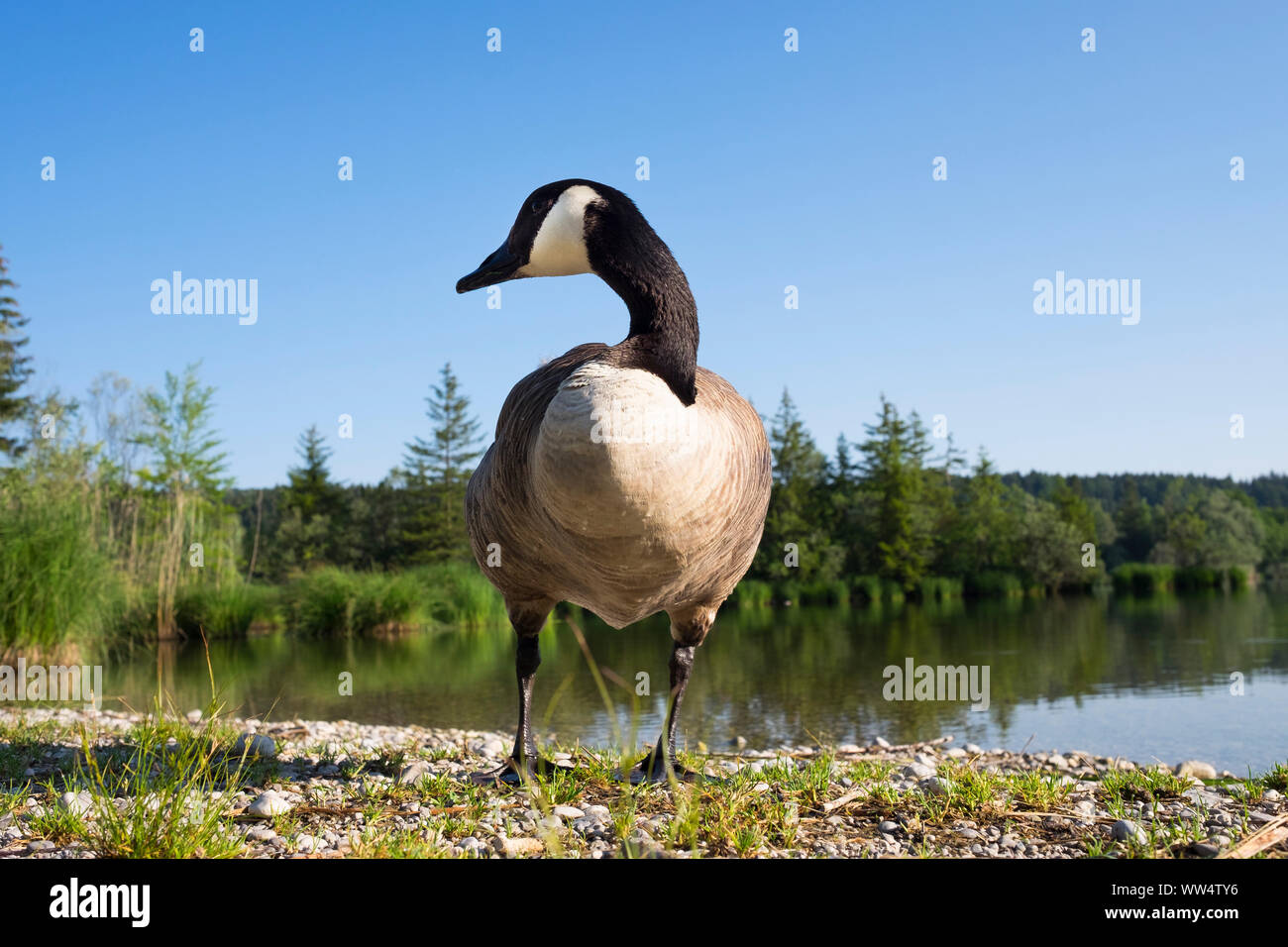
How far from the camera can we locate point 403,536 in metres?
52.8

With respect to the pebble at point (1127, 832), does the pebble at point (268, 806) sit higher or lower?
higher

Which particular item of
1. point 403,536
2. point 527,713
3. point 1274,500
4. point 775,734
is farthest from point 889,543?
point 1274,500

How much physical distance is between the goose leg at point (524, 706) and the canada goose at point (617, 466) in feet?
0.04

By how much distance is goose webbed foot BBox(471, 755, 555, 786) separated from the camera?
463cm

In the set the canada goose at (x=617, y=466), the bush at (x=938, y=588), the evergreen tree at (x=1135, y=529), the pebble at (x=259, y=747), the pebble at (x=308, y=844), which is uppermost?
the canada goose at (x=617, y=466)

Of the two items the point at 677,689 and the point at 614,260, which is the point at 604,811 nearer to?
the point at 677,689

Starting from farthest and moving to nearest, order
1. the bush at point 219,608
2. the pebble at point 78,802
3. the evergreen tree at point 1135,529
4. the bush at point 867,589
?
the evergreen tree at point 1135,529, the bush at point 867,589, the bush at point 219,608, the pebble at point 78,802

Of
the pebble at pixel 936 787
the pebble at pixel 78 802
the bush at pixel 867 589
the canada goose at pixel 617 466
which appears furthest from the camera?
the bush at pixel 867 589

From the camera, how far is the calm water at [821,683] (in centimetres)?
1066

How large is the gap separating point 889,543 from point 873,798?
54257 mm

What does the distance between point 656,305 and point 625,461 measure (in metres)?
1.15

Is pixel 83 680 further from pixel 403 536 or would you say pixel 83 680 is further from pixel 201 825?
pixel 403 536
